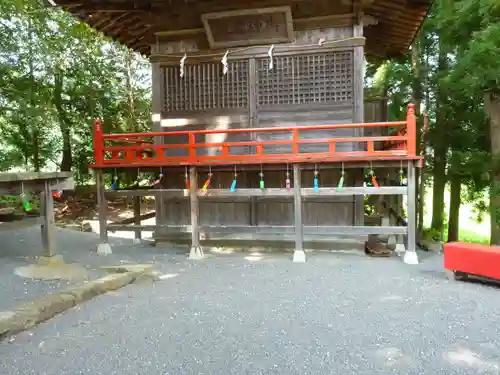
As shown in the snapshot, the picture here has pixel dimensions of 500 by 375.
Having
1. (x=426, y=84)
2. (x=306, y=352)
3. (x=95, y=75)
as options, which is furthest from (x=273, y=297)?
(x=95, y=75)

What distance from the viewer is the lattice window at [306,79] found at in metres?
8.78

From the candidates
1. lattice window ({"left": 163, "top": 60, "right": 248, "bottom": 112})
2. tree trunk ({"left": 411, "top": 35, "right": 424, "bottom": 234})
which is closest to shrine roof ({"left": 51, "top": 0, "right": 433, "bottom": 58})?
lattice window ({"left": 163, "top": 60, "right": 248, "bottom": 112})

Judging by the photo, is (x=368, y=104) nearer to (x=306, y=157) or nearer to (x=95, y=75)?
(x=306, y=157)

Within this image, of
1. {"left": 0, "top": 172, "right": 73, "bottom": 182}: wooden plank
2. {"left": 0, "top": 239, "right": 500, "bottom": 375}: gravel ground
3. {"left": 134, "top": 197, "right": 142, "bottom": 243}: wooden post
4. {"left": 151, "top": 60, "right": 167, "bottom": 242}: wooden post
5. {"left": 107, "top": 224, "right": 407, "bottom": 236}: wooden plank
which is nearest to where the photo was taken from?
{"left": 0, "top": 239, "right": 500, "bottom": 375}: gravel ground

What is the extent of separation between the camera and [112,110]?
59.5 ft

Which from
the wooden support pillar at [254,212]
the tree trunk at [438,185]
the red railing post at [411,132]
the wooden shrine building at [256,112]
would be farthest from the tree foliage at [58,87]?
the tree trunk at [438,185]

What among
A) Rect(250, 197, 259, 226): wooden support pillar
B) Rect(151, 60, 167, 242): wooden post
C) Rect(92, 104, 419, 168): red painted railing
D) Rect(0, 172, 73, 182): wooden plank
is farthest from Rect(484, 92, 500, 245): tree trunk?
Rect(0, 172, 73, 182): wooden plank

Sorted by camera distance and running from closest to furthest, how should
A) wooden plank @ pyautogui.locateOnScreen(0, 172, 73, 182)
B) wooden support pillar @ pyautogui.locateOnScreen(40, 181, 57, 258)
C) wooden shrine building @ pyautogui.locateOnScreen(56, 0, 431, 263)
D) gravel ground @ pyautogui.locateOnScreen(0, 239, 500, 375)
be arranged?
1. gravel ground @ pyautogui.locateOnScreen(0, 239, 500, 375)
2. wooden plank @ pyautogui.locateOnScreen(0, 172, 73, 182)
3. wooden support pillar @ pyautogui.locateOnScreen(40, 181, 57, 258)
4. wooden shrine building @ pyautogui.locateOnScreen(56, 0, 431, 263)

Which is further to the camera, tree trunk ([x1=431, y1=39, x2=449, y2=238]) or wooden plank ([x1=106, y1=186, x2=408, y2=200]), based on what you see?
tree trunk ([x1=431, y1=39, x2=449, y2=238])

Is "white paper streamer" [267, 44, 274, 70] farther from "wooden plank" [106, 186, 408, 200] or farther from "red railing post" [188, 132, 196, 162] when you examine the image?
"wooden plank" [106, 186, 408, 200]

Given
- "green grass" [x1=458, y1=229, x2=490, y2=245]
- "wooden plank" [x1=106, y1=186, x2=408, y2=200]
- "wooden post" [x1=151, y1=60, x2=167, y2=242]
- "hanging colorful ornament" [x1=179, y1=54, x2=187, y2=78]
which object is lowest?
"green grass" [x1=458, y1=229, x2=490, y2=245]

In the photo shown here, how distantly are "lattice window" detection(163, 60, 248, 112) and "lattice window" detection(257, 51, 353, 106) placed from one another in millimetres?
431

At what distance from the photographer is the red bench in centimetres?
601

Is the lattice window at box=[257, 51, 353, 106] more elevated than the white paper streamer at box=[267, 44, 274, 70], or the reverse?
the white paper streamer at box=[267, 44, 274, 70]
